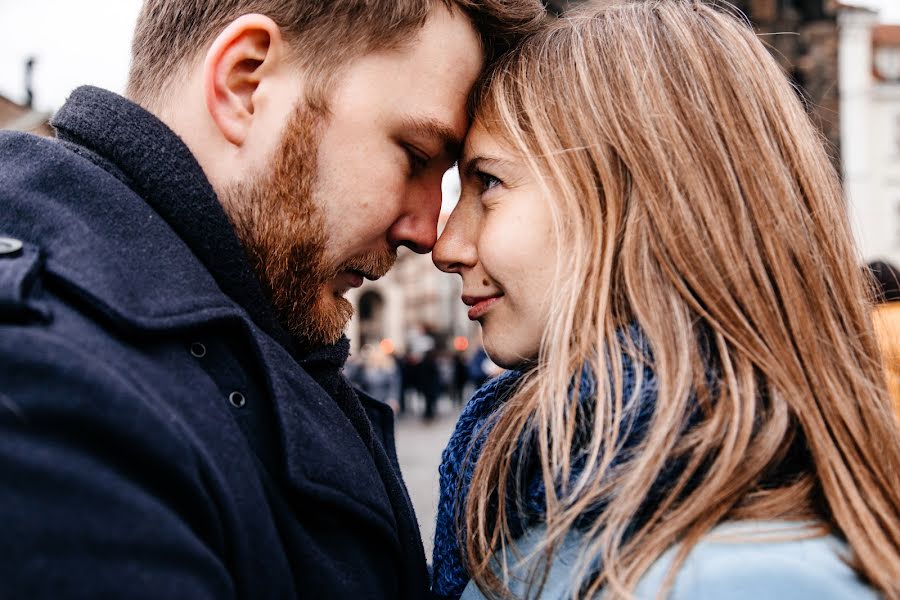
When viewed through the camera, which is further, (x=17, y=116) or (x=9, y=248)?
(x=17, y=116)

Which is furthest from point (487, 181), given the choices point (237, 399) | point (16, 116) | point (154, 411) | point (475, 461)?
point (16, 116)

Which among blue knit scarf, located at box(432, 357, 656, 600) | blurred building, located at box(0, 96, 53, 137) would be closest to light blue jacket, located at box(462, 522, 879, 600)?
blue knit scarf, located at box(432, 357, 656, 600)

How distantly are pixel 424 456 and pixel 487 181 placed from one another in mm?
8797

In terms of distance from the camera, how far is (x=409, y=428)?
14141 mm

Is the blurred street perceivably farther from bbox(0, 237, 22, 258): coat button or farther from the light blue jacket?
bbox(0, 237, 22, 258): coat button

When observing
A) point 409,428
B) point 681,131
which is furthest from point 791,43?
point 681,131

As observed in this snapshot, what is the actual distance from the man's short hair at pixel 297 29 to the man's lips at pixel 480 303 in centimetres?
59

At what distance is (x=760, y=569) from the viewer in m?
1.09

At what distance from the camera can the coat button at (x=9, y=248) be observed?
117 cm

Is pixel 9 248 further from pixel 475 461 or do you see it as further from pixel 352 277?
pixel 475 461

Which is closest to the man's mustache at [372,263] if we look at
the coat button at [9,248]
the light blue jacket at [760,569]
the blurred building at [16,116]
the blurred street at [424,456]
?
the coat button at [9,248]

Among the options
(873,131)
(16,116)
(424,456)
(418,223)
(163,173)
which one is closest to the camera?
(163,173)

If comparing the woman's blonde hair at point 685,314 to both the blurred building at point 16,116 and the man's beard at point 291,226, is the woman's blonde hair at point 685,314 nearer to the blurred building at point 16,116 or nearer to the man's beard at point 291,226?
the man's beard at point 291,226

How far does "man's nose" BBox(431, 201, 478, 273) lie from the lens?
1841 millimetres
